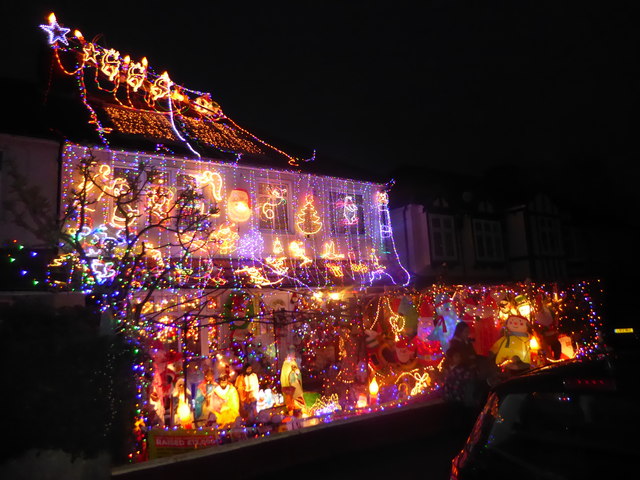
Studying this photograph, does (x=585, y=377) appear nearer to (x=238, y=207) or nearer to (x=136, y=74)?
(x=238, y=207)

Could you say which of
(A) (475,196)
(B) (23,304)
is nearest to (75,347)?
(B) (23,304)

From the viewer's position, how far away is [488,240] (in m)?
22.6

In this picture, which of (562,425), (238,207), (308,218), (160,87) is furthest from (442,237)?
(562,425)

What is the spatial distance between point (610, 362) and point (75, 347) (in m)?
4.56

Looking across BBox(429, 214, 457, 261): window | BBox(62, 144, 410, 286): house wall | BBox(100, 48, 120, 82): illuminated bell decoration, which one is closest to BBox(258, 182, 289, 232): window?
BBox(62, 144, 410, 286): house wall

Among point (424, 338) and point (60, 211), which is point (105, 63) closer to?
point (60, 211)

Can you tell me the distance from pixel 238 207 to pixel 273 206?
1.23 metres

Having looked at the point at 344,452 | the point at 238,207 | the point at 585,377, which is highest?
the point at 238,207

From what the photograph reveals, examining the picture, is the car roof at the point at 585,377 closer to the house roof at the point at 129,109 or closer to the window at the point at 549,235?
the house roof at the point at 129,109

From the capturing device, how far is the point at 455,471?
121 inches

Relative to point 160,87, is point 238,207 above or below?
below

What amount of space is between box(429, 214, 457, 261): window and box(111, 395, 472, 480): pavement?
40.2 feet

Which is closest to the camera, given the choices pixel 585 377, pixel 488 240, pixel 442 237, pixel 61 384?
pixel 585 377

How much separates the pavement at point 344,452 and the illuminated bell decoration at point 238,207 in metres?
7.07
